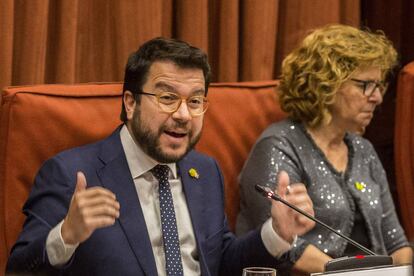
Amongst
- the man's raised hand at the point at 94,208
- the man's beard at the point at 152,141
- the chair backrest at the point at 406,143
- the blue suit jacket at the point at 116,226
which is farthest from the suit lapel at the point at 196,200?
the chair backrest at the point at 406,143

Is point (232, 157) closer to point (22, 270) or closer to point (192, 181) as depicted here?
point (192, 181)

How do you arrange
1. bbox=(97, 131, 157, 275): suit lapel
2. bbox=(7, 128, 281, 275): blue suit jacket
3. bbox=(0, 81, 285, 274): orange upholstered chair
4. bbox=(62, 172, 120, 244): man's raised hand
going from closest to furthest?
→ bbox=(62, 172, 120, 244): man's raised hand < bbox=(7, 128, 281, 275): blue suit jacket < bbox=(97, 131, 157, 275): suit lapel < bbox=(0, 81, 285, 274): orange upholstered chair

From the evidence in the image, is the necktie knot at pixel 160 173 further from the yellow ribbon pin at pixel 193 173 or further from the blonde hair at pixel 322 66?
the blonde hair at pixel 322 66

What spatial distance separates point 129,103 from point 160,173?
0.20m

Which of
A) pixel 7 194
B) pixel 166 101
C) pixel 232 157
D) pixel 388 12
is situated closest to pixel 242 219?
pixel 232 157

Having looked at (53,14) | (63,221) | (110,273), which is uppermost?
(53,14)

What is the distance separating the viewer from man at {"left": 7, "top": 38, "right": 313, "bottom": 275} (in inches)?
81.9

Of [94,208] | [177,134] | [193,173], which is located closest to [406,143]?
[193,173]

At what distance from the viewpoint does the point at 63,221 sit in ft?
6.27

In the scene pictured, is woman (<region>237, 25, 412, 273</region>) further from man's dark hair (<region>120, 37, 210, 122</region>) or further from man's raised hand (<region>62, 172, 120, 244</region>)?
man's raised hand (<region>62, 172, 120, 244</region>)

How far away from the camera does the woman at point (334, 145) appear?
106 inches

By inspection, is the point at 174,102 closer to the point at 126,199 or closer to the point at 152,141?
the point at 152,141

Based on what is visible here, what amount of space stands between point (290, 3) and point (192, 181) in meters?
1.12

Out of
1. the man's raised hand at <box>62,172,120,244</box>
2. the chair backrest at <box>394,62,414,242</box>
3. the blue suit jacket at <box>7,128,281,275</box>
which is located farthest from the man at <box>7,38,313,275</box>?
the chair backrest at <box>394,62,414,242</box>
